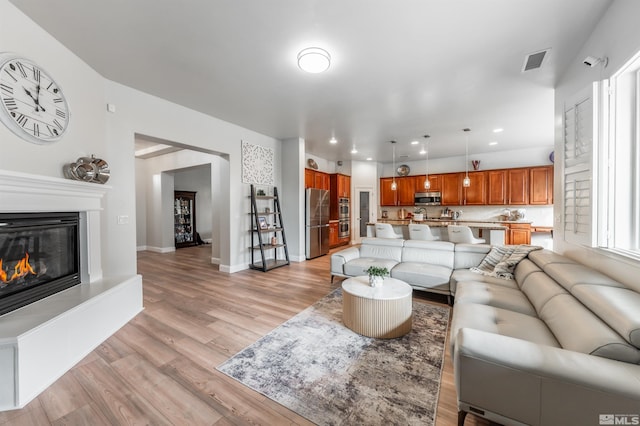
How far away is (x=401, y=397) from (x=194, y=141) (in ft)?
13.9

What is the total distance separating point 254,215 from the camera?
199 inches

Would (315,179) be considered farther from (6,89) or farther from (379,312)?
(6,89)

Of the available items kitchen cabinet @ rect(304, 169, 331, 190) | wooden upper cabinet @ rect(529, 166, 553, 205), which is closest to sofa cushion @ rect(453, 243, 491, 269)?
kitchen cabinet @ rect(304, 169, 331, 190)

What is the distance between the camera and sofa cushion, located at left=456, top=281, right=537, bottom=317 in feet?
7.09

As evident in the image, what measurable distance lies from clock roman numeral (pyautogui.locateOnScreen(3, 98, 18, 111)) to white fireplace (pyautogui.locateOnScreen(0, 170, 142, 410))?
58cm

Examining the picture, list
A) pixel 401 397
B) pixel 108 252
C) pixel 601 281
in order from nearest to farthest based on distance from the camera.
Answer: pixel 401 397
pixel 601 281
pixel 108 252

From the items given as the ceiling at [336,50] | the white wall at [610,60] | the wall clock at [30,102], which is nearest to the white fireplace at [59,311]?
the wall clock at [30,102]

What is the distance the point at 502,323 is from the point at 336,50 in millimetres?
2790

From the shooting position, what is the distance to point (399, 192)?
7.95 meters

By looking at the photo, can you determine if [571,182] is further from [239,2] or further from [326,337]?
[239,2]

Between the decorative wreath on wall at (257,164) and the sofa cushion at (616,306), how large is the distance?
4836 mm

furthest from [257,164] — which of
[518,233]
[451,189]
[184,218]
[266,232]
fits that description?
[518,233]

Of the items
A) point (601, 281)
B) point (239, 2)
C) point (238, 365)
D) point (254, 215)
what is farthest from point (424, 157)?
point (238, 365)

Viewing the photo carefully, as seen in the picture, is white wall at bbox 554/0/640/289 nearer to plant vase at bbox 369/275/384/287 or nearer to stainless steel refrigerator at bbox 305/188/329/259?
plant vase at bbox 369/275/384/287
